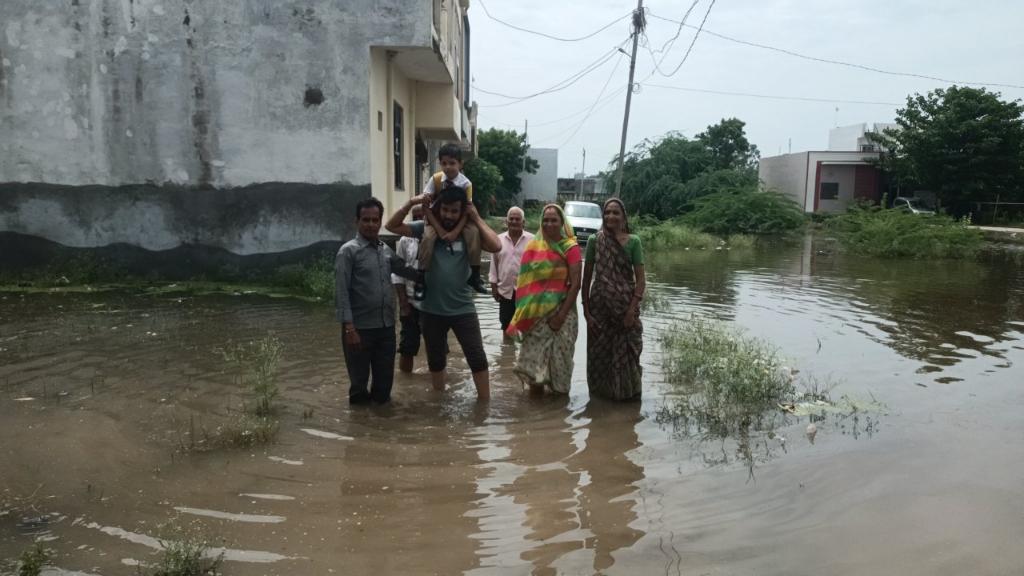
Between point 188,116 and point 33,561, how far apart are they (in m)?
9.14

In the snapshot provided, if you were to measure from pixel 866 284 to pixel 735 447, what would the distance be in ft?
35.6

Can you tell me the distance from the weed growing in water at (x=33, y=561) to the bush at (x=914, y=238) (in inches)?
856

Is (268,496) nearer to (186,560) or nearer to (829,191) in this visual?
(186,560)

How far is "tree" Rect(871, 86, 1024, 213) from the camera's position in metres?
32.1

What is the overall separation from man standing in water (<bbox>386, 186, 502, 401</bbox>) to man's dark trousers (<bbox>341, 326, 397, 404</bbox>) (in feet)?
1.18

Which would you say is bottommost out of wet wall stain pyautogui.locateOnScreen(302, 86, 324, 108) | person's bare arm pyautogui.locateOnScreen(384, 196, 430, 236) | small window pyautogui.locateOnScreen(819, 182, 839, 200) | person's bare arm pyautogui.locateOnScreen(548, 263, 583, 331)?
person's bare arm pyautogui.locateOnScreen(548, 263, 583, 331)

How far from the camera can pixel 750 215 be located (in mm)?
28922

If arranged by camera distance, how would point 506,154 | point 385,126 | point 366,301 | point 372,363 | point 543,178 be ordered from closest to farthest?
point 366,301 < point 372,363 < point 385,126 < point 506,154 < point 543,178

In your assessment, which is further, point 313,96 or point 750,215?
point 750,215

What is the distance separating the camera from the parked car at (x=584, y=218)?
71.8 feet

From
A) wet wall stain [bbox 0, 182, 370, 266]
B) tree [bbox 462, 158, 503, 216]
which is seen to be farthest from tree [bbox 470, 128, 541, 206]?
wet wall stain [bbox 0, 182, 370, 266]

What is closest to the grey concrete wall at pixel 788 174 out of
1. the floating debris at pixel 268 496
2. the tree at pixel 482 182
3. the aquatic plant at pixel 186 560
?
the tree at pixel 482 182

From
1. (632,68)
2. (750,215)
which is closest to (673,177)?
(750,215)

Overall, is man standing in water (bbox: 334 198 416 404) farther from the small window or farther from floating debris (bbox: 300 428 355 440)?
the small window
